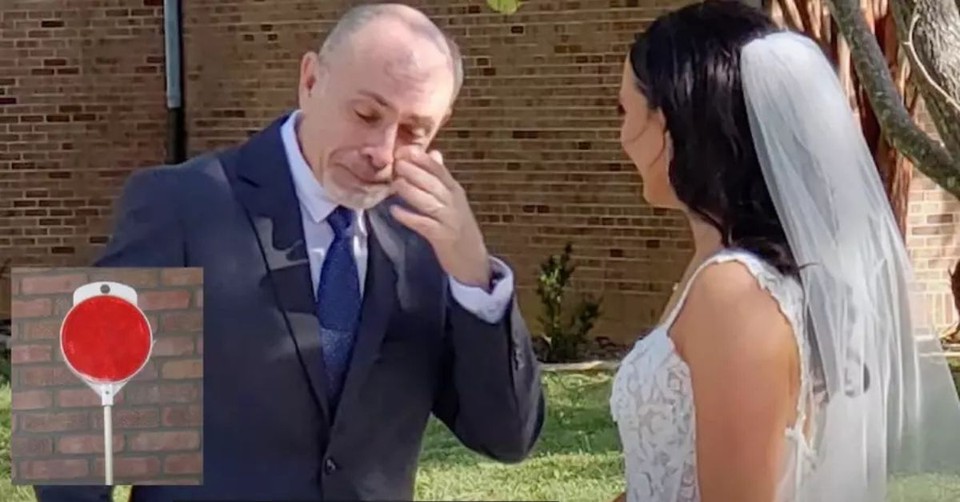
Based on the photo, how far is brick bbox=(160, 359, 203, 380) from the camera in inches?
80.7

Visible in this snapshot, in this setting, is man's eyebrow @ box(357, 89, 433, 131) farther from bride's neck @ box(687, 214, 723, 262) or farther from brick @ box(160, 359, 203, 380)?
bride's neck @ box(687, 214, 723, 262)

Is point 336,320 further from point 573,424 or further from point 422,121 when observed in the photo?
point 573,424

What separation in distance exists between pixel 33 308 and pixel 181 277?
0.62ft

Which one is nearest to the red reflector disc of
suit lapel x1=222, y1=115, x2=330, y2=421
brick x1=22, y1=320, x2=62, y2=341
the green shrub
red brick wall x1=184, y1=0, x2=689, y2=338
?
brick x1=22, y1=320, x2=62, y2=341

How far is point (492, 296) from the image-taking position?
2.18 m

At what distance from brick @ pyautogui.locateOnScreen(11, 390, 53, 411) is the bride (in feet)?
3.75

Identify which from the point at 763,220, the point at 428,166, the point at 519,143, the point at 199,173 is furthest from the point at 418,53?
the point at 519,143

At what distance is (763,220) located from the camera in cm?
284

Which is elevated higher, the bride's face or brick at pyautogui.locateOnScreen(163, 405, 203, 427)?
the bride's face

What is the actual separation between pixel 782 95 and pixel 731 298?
1.18 feet

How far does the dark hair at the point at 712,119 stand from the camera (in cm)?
274

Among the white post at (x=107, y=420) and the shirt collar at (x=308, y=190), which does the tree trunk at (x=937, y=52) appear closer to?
the shirt collar at (x=308, y=190)

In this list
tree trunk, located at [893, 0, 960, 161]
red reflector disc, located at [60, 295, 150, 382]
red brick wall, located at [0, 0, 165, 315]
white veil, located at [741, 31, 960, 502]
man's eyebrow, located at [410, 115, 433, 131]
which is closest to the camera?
red reflector disc, located at [60, 295, 150, 382]

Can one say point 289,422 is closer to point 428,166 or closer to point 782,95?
point 428,166
